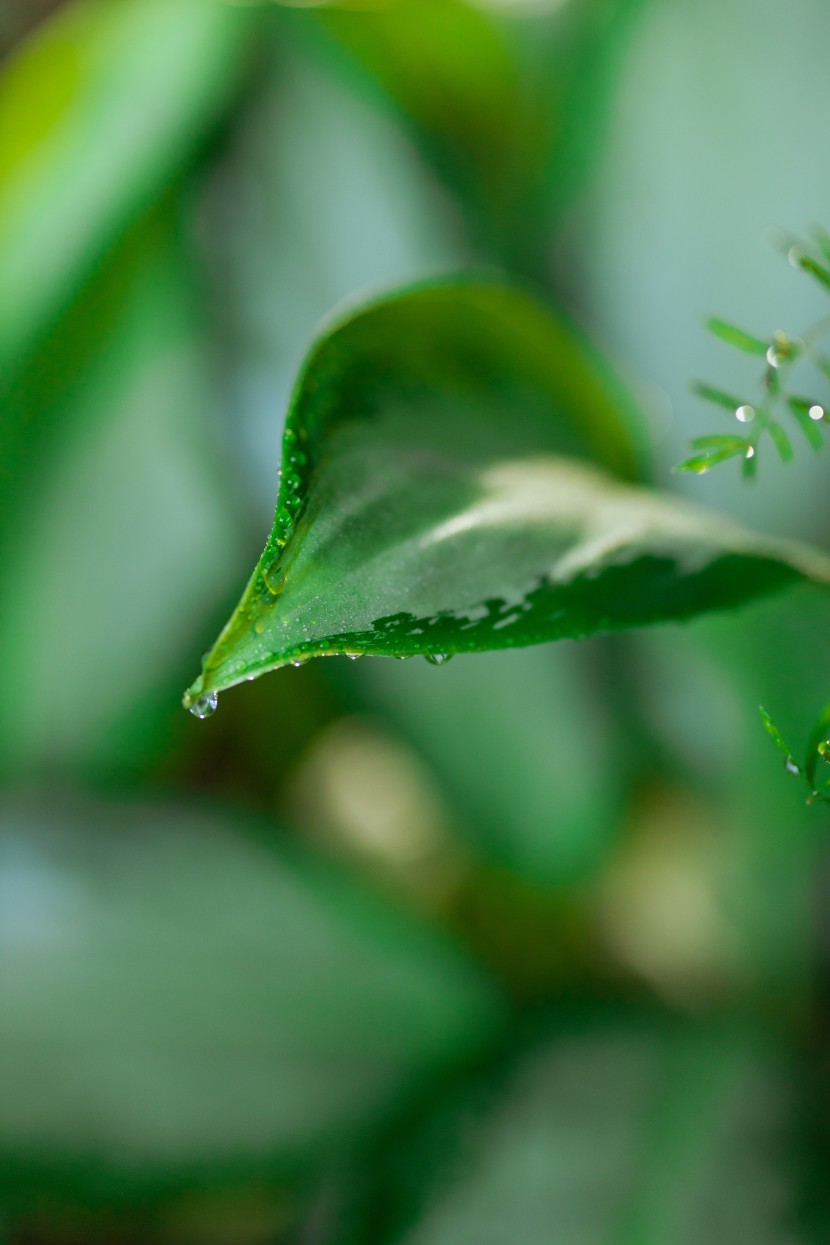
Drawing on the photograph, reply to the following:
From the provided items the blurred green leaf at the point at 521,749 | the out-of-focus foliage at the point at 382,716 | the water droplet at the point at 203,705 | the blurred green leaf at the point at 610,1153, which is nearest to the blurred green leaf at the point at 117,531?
the out-of-focus foliage at the point at 382,716

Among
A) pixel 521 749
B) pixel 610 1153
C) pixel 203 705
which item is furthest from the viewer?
pixel 521 749

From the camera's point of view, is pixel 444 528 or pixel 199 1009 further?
pixel 199 1009

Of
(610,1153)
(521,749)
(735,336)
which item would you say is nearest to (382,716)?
(521,749)

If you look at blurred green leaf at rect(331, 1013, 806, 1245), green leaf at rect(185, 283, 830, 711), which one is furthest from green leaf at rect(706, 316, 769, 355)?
blurred green leaf at rect(331, 1013, 806, 1245)

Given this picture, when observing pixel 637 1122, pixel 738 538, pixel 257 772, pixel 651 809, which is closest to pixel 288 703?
pixel 257 772

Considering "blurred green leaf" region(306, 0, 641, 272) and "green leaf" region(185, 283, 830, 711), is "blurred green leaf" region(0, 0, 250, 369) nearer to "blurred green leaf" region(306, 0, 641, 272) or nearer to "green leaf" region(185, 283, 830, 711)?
"blurred green leaf" region(306, 0, 641, 272)

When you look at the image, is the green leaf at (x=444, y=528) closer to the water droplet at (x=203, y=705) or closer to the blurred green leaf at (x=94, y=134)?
the water droplet at (x=203, y=705)

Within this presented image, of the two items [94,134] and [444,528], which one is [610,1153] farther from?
[94,134]

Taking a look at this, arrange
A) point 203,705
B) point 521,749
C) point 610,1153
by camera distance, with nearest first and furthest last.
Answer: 1. point 203,705
2. point 610,1153
3. point 521,749
